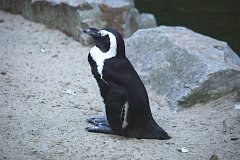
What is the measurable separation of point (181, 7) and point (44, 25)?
212 centimetres

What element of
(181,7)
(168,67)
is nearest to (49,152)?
(168,67)

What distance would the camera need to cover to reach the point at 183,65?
5191 mm

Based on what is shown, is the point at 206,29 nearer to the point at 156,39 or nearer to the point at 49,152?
the point at 156,39

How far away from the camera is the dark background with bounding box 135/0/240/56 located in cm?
726

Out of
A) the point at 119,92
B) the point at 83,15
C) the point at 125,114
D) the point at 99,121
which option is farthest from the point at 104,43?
the point at 83,15

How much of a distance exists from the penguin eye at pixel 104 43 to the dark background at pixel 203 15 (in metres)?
3.07

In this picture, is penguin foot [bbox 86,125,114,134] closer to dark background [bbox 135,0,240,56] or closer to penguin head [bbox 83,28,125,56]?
penguin head [bbox 83,28,125,56]

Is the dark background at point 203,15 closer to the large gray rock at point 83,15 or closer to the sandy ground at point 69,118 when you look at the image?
the large gray rock at point 83,15

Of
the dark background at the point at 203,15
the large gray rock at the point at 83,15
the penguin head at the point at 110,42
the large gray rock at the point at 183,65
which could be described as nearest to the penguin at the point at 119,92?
the penguin head at the point at 110,42

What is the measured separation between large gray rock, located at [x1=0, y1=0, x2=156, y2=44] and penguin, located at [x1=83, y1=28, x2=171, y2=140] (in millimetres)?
2051

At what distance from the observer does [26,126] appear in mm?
4312

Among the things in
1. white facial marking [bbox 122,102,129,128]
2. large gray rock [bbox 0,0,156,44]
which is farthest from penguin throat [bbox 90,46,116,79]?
large gray rock [bbox 0,0,156,44]

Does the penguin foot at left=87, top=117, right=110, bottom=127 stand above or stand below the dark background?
below

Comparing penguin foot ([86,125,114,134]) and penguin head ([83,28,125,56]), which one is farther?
penguin foot ([86,125,114,134])
